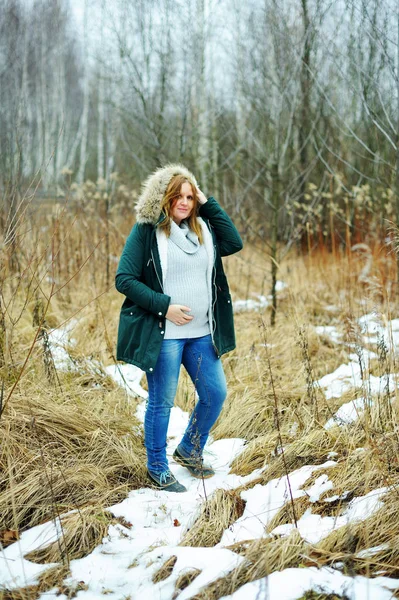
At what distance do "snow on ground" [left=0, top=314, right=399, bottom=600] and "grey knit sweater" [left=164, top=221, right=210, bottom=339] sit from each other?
87 cm

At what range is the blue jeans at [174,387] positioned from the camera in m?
2.71

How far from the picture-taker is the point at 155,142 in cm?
608

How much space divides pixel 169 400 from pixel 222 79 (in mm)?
9670

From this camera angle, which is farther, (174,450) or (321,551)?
(174,450)

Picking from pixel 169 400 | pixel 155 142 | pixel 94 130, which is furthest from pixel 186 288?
pixel 94 130

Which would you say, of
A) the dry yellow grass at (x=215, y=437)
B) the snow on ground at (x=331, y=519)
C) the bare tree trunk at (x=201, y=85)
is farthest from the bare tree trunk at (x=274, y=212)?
the snow on ground at (x=331, y=519)

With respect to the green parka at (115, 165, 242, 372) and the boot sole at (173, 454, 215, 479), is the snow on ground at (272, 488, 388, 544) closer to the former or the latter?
the boot sole at (173, 454, 215, 479)

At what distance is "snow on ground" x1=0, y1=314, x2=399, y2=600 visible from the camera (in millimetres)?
1924

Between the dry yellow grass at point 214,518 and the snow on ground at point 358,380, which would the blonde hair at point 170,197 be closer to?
the snow on ground at point 358,380

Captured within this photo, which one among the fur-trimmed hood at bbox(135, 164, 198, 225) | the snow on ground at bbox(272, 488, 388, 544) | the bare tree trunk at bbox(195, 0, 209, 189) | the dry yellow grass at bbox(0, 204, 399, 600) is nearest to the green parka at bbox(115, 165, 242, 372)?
the fur-trimmed hood at bbox(135, 164, 198, 225)

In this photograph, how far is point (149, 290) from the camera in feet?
8.54

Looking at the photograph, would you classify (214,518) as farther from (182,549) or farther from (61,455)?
(61,455)

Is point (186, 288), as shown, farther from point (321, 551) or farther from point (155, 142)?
point (155, 142)

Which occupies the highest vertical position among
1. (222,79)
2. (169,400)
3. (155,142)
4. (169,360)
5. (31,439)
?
(222,79)
